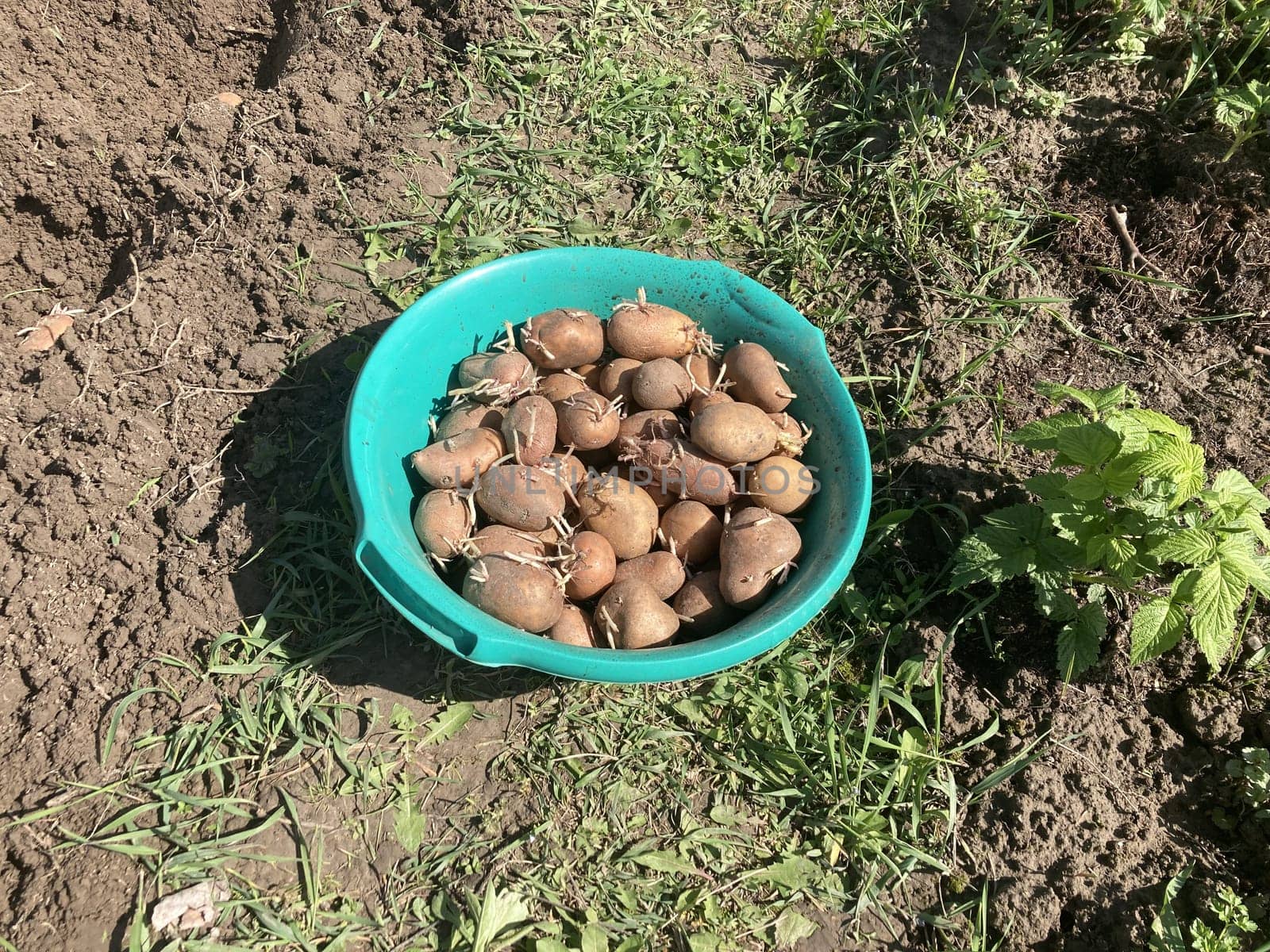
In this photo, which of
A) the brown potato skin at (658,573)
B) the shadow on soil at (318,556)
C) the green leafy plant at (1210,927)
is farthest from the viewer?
the shadow on soil at (318,556)

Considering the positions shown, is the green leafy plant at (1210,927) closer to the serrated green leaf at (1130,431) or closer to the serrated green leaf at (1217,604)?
the serrated green leaf at (1217,604)

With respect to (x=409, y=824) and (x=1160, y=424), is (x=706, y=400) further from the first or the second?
(x=409, y=824)

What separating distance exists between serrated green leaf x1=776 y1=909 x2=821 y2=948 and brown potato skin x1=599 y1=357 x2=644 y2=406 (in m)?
1.62

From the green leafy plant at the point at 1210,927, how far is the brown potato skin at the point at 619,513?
1.73 m

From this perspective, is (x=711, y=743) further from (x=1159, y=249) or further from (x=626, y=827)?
(x=1159, y=249)

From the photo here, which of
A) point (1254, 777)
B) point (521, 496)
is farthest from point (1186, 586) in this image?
point (521, 496)

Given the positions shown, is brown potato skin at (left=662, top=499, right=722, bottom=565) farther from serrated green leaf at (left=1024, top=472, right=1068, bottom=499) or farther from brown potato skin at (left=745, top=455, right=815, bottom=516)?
serrated green leaf at (left=1024, top=472, right=1068, bottom=499)

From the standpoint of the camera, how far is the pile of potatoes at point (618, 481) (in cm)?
231

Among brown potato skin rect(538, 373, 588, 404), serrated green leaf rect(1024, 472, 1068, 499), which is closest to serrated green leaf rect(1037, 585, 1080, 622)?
serrated green leaf rect(1024, 472, 1068, 499)

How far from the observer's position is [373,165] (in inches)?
133

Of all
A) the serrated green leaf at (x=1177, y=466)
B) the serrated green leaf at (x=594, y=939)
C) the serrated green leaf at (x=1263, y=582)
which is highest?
the serrated green leaf at (x=1177, y=466)

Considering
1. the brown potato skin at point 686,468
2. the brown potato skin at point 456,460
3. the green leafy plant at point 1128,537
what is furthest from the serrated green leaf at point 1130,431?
the brown potato skin at point 456,460

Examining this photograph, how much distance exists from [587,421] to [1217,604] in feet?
5.92

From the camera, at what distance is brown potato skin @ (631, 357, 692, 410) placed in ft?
8.50
